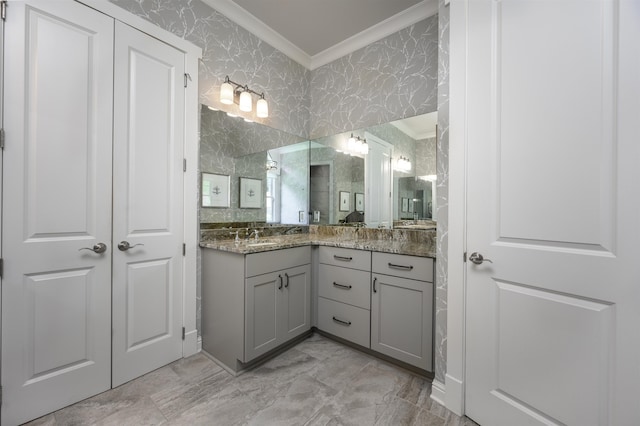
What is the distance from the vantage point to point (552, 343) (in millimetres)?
1159

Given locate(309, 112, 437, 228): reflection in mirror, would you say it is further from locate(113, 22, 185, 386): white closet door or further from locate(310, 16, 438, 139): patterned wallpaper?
locate(113, 22, 185, 386): white closet door

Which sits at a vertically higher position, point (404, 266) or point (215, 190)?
point (215, 190)

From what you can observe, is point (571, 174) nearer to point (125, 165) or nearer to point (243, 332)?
point (243, 332)

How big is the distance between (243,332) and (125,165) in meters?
1.34

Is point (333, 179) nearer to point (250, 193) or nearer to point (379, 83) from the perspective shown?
point (250, 193)

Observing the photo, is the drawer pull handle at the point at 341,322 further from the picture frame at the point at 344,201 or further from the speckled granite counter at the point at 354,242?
the picture frame at the point at 344,201

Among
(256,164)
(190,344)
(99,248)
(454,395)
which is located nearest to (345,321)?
(454,395)

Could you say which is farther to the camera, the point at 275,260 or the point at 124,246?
the point at 275,260

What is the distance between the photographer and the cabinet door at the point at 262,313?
1.80 meters

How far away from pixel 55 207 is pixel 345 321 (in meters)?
2.05

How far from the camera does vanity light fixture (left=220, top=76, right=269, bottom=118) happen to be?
2172mm

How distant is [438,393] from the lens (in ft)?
5.16

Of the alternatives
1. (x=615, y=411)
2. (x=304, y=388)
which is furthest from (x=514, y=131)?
(x=304, y=388)

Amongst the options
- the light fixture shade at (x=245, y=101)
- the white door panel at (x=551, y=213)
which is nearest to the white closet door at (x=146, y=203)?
the light fixture shade at (x=245, y=101)
